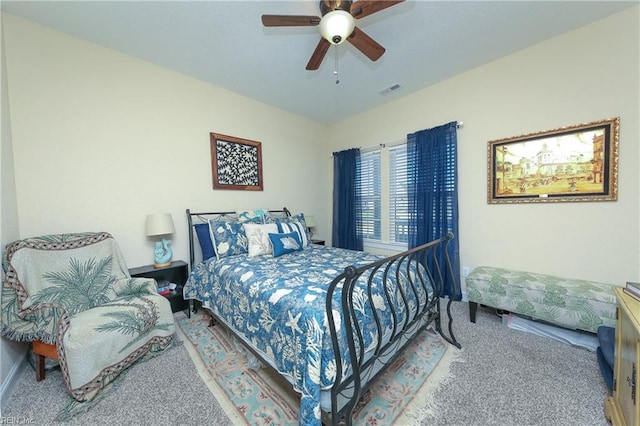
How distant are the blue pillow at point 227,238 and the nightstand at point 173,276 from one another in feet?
1.62

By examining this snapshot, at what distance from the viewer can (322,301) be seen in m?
1.24

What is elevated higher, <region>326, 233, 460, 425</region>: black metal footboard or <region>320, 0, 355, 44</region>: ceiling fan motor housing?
<region>320, 0, 355, 44</region>: ceiling fan motor housing

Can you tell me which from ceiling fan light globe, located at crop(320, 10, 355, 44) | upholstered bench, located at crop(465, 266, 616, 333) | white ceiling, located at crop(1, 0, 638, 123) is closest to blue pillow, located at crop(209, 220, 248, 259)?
white ceiling, located at crop(1, 0, 638, 123)

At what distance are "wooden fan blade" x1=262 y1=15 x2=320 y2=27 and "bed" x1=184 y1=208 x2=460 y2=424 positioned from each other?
1687 mm

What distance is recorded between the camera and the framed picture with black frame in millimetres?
2988

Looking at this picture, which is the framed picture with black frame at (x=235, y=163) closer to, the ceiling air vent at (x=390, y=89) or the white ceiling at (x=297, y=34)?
the white ceiling at (x=297, y=34)

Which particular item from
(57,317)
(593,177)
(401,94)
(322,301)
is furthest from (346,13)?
(57,317)

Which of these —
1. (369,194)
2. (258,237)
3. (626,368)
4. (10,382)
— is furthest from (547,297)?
(10,382)

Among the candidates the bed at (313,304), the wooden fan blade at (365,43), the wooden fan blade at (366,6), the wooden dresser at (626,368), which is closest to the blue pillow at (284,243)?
the bed at (313,304)

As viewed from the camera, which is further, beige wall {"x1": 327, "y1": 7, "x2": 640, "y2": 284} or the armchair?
beige wall {"x1": 327, "y1": 7, "x2": 640, "y2": 284}

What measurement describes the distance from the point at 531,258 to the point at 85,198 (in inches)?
178

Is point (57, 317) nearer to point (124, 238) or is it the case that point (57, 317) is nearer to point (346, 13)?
point (124, 238)

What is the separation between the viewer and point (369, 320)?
132 cm

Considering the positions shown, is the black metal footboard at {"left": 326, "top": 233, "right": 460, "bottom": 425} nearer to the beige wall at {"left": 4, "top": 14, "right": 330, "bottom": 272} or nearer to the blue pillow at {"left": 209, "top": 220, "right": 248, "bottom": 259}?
the blue pillow at {"left": 209, "top": 220, "right": 248, "bottom": 259}
